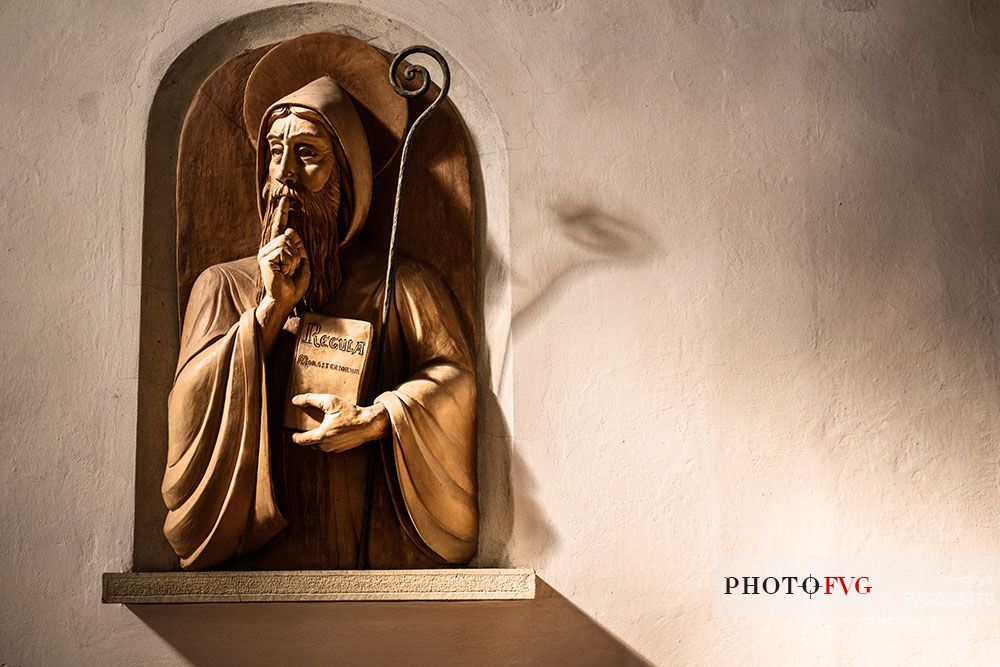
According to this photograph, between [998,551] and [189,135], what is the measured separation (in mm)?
2504

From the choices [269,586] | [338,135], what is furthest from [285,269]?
[269,586]

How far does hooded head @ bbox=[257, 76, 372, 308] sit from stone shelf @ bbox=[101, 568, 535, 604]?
2.39ft

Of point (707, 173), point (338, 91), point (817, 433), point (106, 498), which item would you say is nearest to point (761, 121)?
point (707, 173)

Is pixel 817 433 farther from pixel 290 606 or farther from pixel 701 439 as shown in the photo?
pixel 290 606

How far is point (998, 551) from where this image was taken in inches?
125

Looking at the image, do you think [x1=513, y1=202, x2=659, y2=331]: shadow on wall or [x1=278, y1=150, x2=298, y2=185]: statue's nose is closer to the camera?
[x1=278, y1=150, x2=298, y2=185]: statue's nose

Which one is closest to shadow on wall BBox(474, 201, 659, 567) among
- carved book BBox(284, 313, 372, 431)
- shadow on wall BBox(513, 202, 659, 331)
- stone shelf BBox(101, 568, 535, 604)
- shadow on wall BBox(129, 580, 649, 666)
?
shadow on wall BBox(513, 202, 659, 331)

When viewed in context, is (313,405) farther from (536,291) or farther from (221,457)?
(536,291)

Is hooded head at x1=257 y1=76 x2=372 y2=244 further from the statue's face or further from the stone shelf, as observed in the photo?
the stone shelf

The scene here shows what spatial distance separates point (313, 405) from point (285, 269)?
362mm

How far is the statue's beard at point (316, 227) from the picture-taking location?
312 centimetres

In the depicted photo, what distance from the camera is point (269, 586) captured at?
9.45 ft

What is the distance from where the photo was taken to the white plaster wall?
3070 millimetres

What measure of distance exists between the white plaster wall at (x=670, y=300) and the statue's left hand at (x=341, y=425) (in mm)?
407
